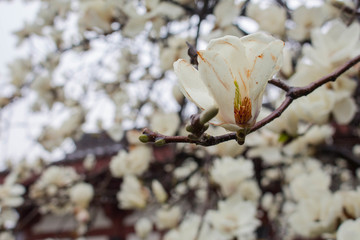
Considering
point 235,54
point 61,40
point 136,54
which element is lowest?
point 136,54

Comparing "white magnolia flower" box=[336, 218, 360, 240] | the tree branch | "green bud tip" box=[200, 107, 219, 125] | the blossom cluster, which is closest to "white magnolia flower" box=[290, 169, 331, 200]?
the blossom cluster

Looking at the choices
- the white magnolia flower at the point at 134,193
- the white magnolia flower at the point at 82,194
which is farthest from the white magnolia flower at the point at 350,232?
the white magnolia flower at the point at 82,194

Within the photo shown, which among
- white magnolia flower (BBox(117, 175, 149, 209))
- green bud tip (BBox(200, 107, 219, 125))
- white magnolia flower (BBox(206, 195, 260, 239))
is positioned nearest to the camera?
green bud tip (BBox(200, 107, 219, 125))

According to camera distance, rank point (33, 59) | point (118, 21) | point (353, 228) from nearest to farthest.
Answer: point (353, 228)
point (118, 21)
point (33, 59)

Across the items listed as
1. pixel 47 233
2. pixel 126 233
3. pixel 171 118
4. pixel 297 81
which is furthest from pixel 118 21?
pixel 47 233

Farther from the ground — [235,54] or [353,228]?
[235,54]

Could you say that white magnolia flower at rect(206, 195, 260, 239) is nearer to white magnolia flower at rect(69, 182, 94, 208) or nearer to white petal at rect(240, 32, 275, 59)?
white petal at rect(240, 32, 275, 59)

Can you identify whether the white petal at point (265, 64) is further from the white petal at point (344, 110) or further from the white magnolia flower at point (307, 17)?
the white magnolia flower at point (307, 17)

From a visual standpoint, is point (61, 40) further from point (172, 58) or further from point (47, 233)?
point (47, 233)
